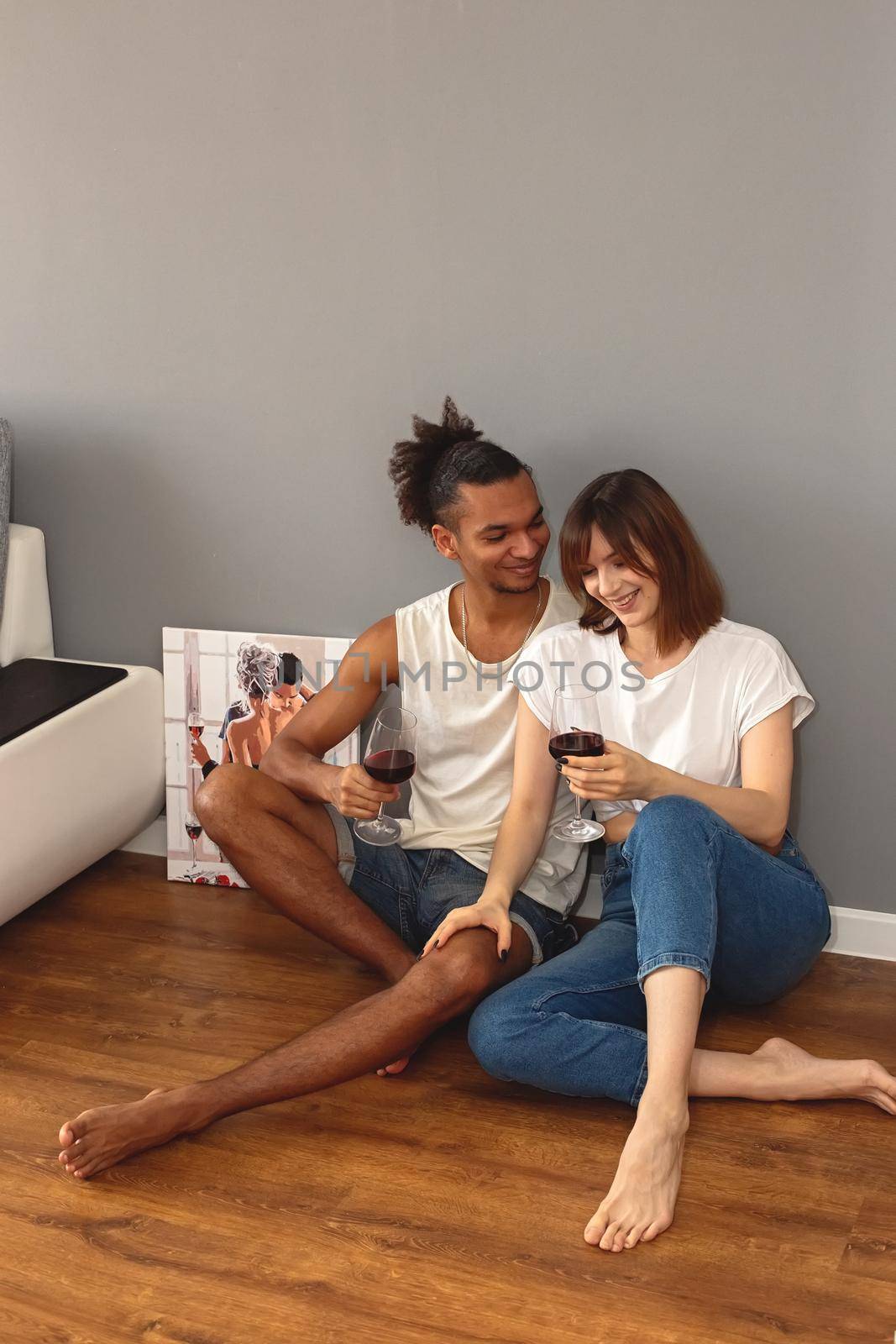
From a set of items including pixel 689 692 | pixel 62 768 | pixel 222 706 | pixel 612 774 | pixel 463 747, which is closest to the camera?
pixel 612 774

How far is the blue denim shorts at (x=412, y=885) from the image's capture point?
2447 mm

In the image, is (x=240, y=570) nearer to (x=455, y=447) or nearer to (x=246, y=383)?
(x=246, y=383)

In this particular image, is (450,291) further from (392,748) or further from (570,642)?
(392,748)

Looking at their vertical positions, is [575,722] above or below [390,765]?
above

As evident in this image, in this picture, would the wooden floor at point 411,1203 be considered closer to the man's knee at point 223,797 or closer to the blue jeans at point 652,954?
the blue jeans at point 652,954

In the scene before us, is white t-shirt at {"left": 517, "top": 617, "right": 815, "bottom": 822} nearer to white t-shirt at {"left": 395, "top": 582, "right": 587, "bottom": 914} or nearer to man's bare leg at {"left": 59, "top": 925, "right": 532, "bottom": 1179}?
white t-shirt at {"left": 395, "top": 582, "right": 587, "bottom": 914}

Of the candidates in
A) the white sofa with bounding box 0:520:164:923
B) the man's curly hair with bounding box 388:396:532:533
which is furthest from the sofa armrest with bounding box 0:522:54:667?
the man's curly hair with bounding box 388:396:532:533

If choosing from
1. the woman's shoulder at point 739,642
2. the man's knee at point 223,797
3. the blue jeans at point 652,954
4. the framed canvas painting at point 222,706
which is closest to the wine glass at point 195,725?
the framed canvas painting at point 222,706

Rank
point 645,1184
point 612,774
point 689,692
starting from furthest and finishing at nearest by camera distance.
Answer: point 689,692 < point 612,774 < point 645,1184

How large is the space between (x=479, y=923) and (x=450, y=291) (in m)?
1.25

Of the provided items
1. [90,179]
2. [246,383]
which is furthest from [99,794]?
[90,179]

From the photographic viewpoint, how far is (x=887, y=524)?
2451mm

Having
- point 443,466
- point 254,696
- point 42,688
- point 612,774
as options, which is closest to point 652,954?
point 612,774

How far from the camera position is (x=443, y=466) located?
2.48m
